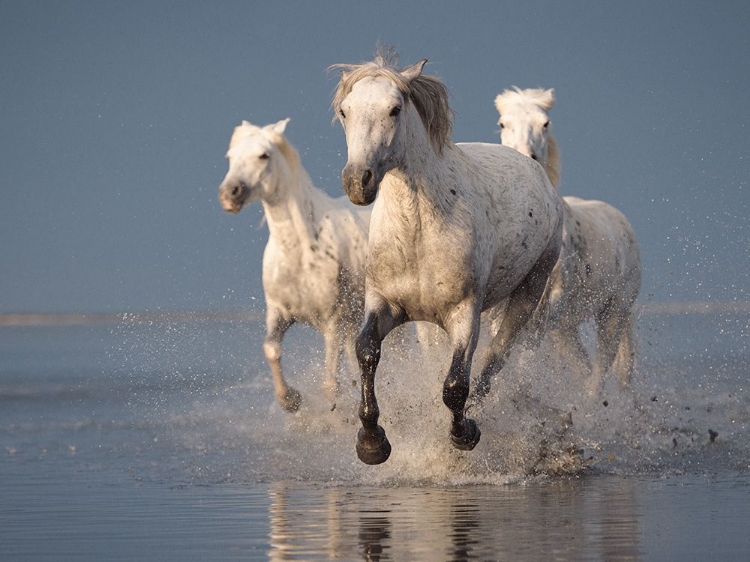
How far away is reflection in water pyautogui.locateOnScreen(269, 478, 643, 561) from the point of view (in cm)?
513

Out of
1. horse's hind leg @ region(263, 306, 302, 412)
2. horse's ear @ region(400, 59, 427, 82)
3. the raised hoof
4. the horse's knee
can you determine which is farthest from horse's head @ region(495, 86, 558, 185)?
horse's ear @ region(400, 59, 427, 82)

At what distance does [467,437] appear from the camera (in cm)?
733

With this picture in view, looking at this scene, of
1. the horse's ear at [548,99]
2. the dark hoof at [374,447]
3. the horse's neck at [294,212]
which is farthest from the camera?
the horse's ear at [548,99]

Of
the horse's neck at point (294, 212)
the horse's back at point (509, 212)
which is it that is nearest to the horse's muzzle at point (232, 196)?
the horse's neck at point (294, 212)

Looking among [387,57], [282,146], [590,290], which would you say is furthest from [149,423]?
[387,57]

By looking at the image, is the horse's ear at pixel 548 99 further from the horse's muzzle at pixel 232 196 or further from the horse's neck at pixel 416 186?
the horse's neck at pixel 416 186

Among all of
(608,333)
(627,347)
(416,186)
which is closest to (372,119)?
(416,186)

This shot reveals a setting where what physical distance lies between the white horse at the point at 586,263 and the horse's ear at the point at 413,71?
3.12 m

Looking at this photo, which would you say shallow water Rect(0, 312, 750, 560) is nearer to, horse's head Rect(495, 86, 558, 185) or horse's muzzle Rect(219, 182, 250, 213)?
horse's muzzle Rect(219, 182, 250, 213)

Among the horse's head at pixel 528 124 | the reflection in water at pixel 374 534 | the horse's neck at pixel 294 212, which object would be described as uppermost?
the horse's head at pixel 528 124

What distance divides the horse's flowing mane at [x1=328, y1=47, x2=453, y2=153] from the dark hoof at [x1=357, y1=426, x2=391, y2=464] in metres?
1.49

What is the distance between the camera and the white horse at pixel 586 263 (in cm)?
1088

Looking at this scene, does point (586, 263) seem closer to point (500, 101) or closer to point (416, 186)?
point (500, 101)

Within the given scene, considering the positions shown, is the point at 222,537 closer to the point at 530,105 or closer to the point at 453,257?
the point at 453,257
